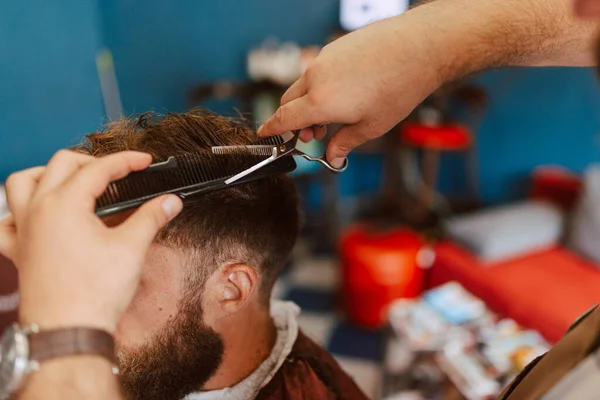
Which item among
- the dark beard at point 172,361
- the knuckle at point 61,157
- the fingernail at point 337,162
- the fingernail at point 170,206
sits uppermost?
the knuckle at point 61,157

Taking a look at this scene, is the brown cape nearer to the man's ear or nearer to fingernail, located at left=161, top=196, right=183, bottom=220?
the man's ear

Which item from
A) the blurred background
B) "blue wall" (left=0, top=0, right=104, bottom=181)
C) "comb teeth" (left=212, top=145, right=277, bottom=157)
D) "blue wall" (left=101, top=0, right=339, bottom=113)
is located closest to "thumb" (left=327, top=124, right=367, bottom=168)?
"comb teeth" (left=212, top=145, right=277, bottom=157)

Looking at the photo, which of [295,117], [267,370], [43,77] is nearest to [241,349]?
[267,370]

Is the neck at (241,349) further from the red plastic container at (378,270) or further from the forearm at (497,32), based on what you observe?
the red plastic container at (378,270)

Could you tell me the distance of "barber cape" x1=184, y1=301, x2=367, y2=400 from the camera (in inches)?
38.5

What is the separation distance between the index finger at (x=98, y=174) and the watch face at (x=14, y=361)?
0.48ft

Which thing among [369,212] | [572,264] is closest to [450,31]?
[572,264]

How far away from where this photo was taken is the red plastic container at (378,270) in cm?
260

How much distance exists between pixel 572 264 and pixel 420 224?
1.21 meters

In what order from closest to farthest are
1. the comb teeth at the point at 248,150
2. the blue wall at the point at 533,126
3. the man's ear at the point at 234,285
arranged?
1. the comb teeth at the point at 248,150
2. the man's ear at the point at 234,285
3. the blue wall at the point at 533,126

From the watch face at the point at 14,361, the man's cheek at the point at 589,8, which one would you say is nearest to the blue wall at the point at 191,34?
the watch face at the point at 14,361

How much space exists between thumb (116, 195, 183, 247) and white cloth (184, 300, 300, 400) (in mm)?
568

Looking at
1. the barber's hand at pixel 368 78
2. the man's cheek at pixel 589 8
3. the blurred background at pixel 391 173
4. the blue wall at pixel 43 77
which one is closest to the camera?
the man's cheek at pixel 589 8

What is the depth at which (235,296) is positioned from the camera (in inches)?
36.6
